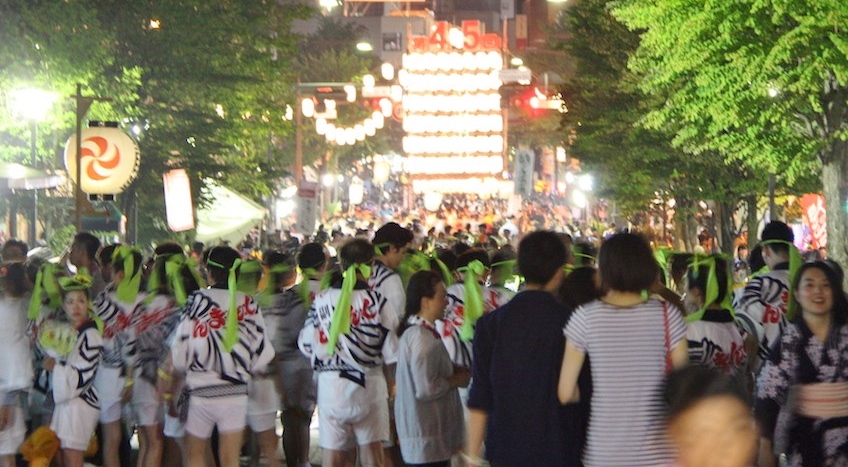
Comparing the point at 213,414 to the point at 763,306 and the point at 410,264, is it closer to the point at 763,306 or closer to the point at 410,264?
the point at 410,264

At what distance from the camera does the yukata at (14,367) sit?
915 centimetres

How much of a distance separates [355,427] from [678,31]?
42.7 feet

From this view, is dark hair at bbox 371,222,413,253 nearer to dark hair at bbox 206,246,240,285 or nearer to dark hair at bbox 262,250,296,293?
dark hair at bbox 262,250,296,293

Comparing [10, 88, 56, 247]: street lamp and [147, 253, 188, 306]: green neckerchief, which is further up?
[10, 88, 56, 247]: street lamp

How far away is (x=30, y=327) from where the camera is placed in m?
9.53

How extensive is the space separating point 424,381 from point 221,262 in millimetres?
1700

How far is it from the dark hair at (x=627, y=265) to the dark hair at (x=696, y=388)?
220cm

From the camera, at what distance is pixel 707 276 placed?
8.36 metres

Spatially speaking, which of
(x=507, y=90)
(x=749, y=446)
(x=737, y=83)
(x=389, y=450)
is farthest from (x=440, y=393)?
(x=507, y=90)

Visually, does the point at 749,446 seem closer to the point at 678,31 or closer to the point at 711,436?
the point at 711,436

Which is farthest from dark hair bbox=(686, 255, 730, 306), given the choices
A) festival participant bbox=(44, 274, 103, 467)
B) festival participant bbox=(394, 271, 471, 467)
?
festival participant bbox=(44, 274, 103, 467)

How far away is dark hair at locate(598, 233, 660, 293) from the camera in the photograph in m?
5.78

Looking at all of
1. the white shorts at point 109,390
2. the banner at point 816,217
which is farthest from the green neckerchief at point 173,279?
the banner at point 816,217

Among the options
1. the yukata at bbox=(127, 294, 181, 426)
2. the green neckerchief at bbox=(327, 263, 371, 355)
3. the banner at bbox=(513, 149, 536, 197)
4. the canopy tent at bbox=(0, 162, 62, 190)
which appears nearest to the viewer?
the green neckerchief at bbox=(327, 263, 371, 355)
